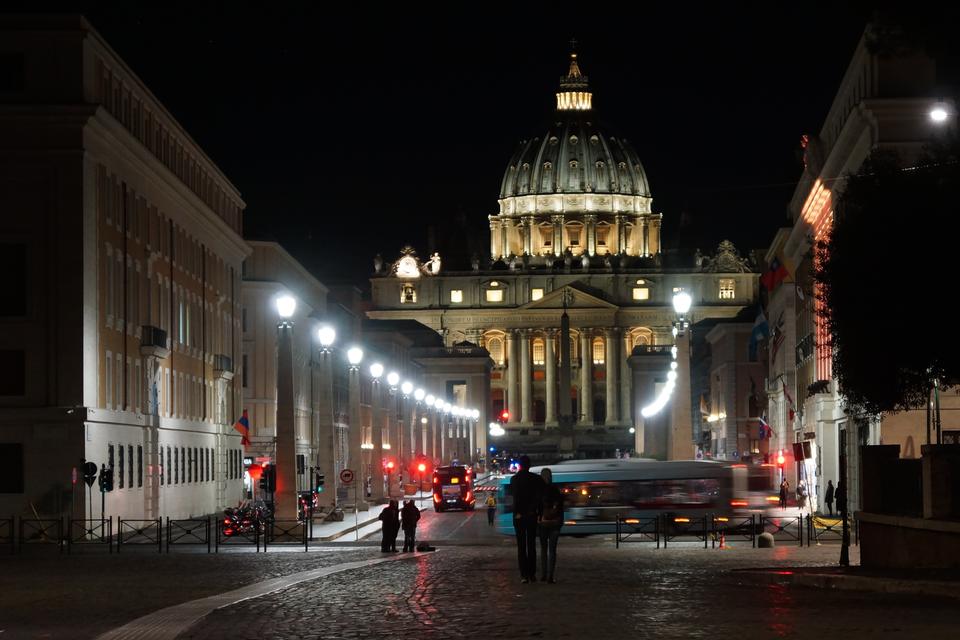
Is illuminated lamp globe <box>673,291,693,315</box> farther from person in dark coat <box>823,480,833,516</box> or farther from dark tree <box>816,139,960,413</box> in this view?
dark tree <box>816,139,960,413</box>

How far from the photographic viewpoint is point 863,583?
23922 mm

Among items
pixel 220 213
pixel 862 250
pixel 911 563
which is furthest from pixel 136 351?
pixel 911 563

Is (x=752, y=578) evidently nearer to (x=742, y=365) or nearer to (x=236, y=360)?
(x=236, y=360)

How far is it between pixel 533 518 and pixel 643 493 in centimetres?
2603

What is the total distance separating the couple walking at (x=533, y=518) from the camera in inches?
1007

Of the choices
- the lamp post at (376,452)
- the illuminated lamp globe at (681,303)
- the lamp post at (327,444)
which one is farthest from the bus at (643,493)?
the lamp post at (376,452)

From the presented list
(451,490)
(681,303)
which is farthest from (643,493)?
(451,490)

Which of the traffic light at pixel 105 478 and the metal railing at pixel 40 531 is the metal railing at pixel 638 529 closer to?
the traffic light at pixel 105 478

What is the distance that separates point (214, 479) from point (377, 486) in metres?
23.1

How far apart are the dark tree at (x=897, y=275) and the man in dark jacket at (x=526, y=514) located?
10122mm

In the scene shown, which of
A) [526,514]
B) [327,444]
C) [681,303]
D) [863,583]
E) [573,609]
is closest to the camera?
[573,609]

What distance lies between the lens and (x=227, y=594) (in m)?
24.7

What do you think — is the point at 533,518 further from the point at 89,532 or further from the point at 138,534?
the point at 138,534

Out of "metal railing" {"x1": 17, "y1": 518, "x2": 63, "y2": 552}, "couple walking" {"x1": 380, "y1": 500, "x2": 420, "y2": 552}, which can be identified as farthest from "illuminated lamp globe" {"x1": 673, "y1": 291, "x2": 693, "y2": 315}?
"metal railing" {"x1": 17, "y1": 518, "x2": 63, "y2": 552}
